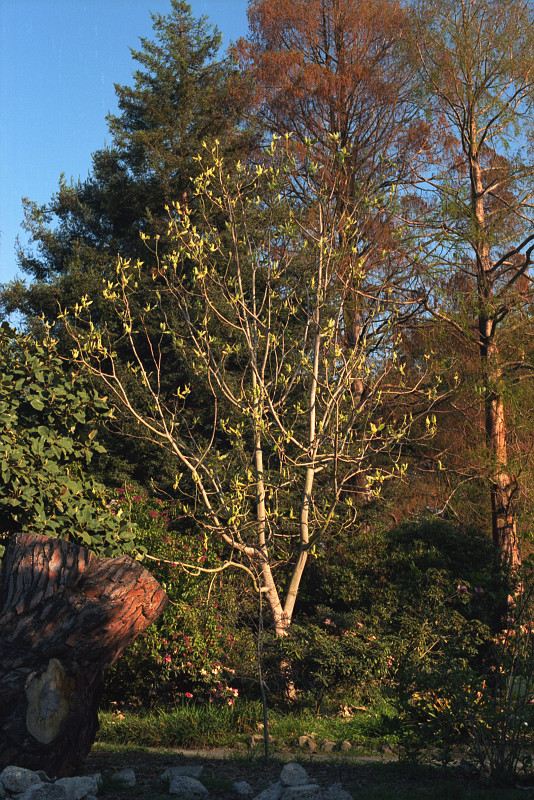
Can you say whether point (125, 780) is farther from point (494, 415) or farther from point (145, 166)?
point (145, 166)

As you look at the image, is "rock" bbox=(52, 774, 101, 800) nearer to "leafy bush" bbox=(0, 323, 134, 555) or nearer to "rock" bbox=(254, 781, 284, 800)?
"rock" bbox=(254, 781, 284, 800)

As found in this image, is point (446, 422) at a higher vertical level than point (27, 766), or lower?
higher

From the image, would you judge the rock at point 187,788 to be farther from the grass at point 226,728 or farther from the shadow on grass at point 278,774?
the grass at point 226,728

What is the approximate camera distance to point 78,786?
144 inches

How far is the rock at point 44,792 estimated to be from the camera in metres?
3.45

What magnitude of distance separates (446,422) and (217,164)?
20.2ft

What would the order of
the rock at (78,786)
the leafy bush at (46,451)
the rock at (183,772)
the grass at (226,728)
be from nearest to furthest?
the rock at (78,786) → the rock at (183,772) → the grass at (226,728) → the leafy bush at (46,451)

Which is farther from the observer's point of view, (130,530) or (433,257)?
(433,257)

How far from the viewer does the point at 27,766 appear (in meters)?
4.14

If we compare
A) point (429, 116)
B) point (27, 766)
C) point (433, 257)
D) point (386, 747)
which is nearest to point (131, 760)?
point (27, 766)

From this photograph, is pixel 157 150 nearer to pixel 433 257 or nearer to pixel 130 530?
pixel 433 257

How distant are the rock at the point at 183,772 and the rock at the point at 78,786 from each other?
0.59 metres

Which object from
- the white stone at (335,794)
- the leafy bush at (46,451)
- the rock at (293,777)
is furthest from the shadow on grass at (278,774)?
the leafy bush at (46,451)

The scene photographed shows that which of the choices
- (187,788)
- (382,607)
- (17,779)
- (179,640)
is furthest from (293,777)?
(382,607)
